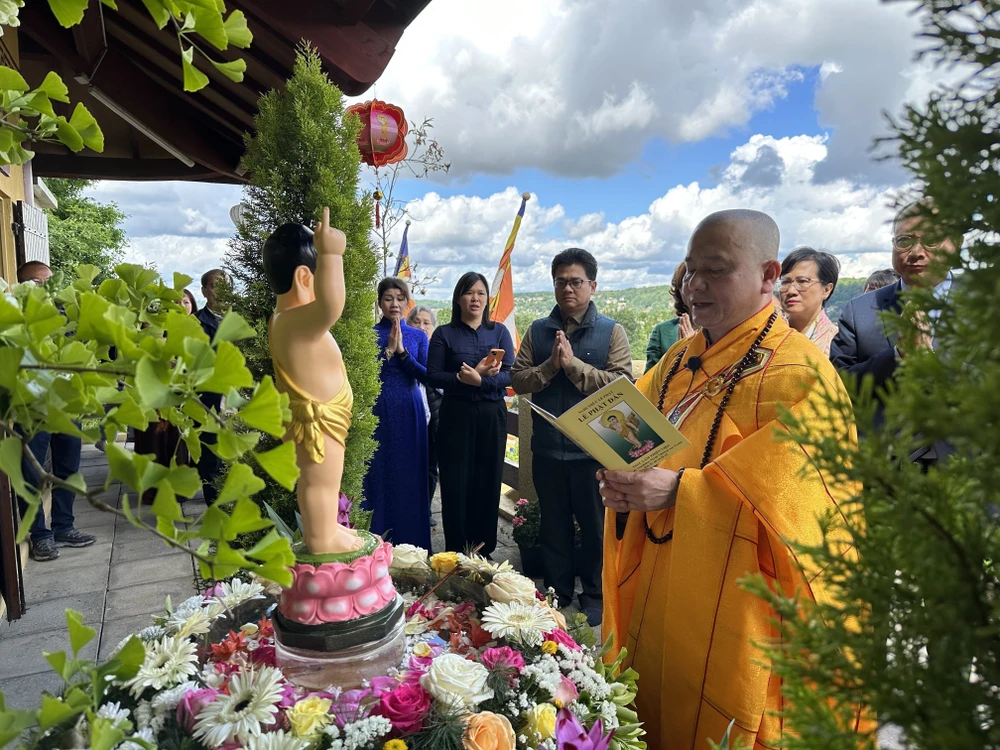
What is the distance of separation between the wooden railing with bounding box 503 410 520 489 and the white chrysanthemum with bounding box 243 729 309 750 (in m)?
4.67

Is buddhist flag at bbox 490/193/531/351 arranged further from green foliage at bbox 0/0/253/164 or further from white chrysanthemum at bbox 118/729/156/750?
green foliage at bbox 0/0/253/164

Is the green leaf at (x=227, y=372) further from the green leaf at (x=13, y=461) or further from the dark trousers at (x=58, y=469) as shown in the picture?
the dark trousers at (x=58, y=469)

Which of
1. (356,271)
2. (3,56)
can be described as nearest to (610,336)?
(356,271)

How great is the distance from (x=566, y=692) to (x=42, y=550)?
4.81 metres

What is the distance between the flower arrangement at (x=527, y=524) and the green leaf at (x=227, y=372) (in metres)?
4.04

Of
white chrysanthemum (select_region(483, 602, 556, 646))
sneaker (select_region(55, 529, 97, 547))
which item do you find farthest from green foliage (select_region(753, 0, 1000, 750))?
sneaker (select_region(55, 529, 97, 547))

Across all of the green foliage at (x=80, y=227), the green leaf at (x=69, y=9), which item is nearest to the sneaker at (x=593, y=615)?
the green leaf at (x=69, y=9)

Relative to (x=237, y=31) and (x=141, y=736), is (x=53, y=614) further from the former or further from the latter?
(x=237, y=31)

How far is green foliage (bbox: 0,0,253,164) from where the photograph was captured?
0.68 metres

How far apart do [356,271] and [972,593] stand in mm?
3107

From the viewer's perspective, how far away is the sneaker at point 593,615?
3.61 m

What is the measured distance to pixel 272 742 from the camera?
1329 mm

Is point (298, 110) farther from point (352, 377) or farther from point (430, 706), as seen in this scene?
point (430, 706)

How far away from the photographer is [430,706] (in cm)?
148
